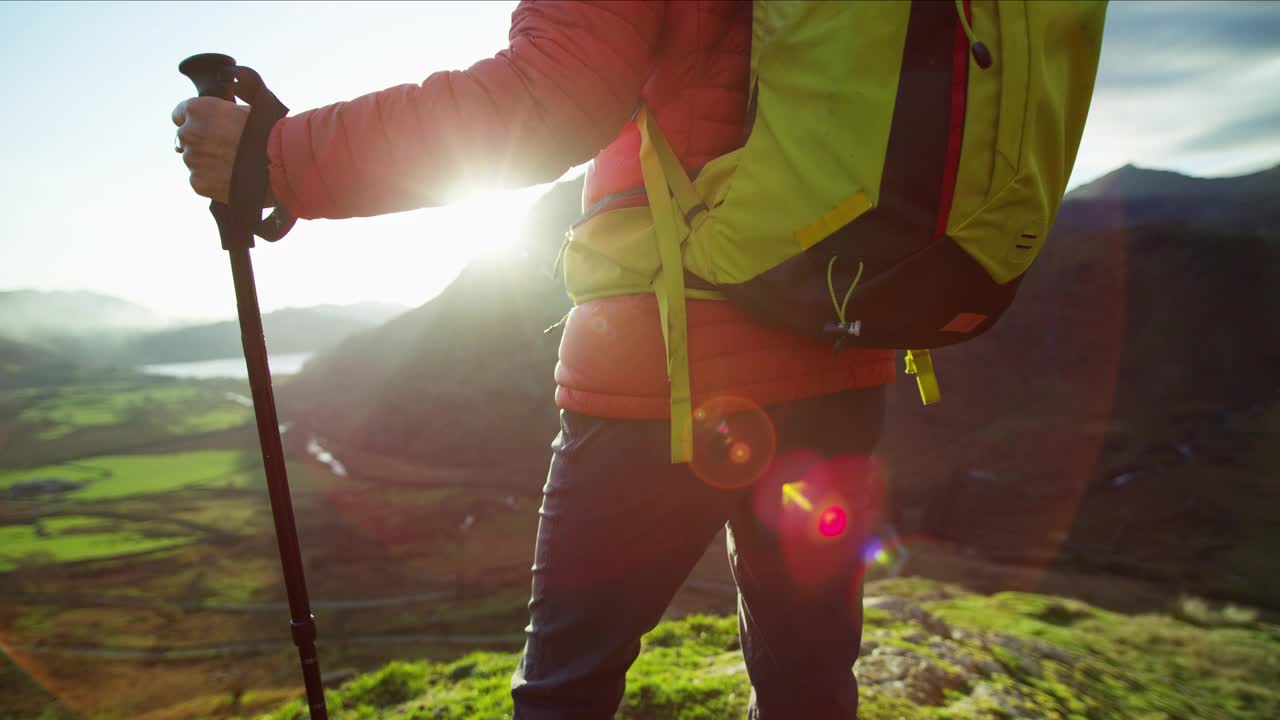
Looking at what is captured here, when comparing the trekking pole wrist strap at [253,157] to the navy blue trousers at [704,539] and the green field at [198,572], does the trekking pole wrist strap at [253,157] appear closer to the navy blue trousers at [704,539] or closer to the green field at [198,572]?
the navy blue trousers at [704,539]

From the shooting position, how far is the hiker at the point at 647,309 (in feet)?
3.47

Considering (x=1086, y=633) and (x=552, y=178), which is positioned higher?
(x=552, y=178)

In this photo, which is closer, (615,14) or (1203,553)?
(615,14)

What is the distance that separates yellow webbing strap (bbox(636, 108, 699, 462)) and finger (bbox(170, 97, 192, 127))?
2.80ft

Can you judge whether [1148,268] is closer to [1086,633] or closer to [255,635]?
[1086,633]

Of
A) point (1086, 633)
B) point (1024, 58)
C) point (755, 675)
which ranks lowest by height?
point (1086, 633)

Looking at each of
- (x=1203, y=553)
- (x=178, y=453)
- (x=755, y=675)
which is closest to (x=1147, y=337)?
(x=1203, y=553)

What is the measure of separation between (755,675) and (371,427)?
46687 mm

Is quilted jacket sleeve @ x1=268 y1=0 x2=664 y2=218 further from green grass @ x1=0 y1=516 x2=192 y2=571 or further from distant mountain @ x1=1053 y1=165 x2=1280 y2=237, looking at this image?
distant mountain @ x1=1053 y1=165 x2=1280 y2=237

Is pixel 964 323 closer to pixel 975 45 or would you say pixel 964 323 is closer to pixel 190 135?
pixel 975 45

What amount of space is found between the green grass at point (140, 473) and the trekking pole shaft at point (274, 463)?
4610 cm

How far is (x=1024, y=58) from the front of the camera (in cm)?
95

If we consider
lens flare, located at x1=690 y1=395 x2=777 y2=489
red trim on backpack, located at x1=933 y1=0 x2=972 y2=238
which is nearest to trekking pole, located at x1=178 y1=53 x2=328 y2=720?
lens flare, located at x1=690 y1=395 x2=777 y2=489

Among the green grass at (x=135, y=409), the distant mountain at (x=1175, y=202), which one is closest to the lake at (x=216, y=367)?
the green grass at (x=135, y=409)
